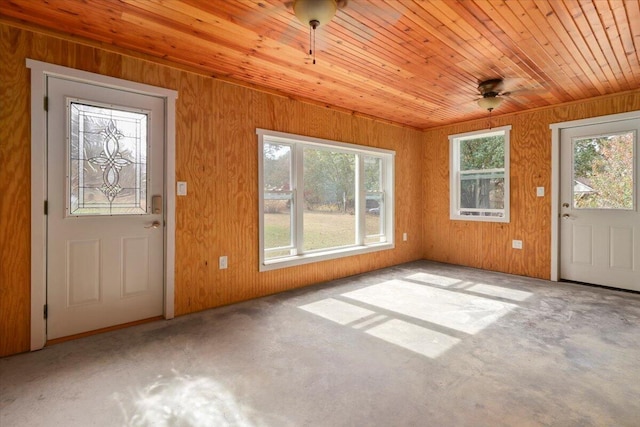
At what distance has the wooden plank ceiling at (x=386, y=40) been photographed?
85.4 inches

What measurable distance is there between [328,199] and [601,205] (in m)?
3.40

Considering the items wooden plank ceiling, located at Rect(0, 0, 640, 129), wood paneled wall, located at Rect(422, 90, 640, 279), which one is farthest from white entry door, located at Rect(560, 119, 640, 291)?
wooden plank ceiling, located at Rect(0, 0, 640, 129)

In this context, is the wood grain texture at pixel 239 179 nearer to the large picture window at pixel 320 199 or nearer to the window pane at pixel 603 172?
the large picture window at pixel 320 199

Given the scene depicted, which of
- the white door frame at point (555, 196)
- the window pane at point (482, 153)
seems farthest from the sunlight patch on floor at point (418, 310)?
the window pane at point (482, 153)

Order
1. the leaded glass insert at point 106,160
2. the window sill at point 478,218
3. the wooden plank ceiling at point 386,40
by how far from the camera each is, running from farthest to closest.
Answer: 1. the window sill at point 478,218
2. the leaded glass insert at point 106,160
3. the wooden plank ceiling at point 386,40

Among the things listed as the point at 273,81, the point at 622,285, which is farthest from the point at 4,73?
the point at 622,285

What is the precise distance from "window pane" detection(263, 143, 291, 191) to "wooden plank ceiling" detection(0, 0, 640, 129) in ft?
2.16

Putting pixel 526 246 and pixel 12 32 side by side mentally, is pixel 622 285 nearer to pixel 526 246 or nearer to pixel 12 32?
pixel 526 246

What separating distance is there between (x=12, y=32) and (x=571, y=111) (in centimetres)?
574

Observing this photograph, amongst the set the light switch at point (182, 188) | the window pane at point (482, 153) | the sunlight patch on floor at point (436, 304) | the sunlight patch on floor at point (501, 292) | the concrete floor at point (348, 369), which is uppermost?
the window pane at point (482, 153)

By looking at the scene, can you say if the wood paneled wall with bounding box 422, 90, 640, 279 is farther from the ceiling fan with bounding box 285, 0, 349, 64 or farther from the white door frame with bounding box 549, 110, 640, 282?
the ceiling fan with bounding box 285, 0, 349, 64

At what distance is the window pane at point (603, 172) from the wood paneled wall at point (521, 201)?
31 cm

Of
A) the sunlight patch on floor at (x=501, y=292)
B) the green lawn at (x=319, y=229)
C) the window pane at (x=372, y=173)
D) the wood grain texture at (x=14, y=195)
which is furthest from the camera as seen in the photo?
the window pane at (x=372, y=173)

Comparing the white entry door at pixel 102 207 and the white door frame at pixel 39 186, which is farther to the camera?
the white entry door at pixel 102 207
